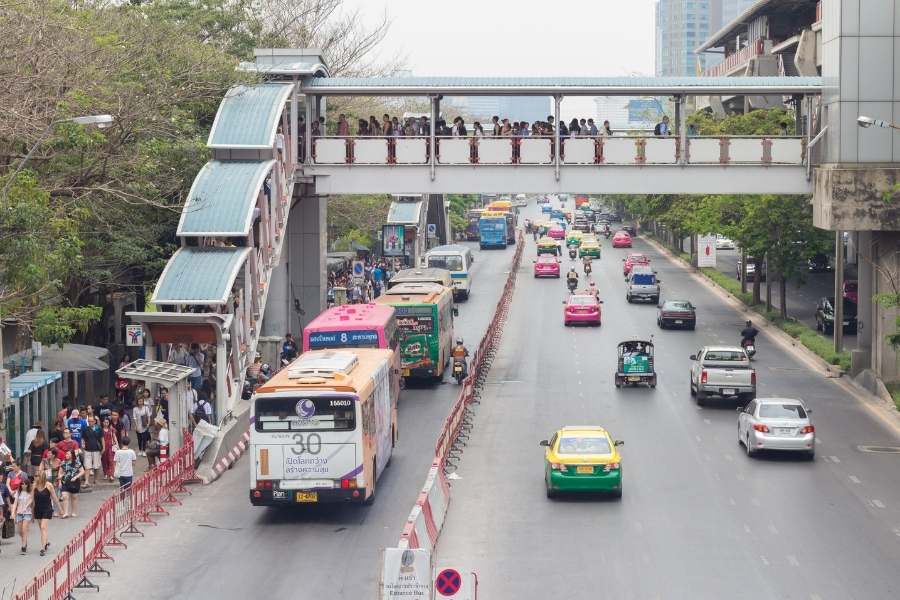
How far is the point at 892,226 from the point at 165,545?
92.6 ft

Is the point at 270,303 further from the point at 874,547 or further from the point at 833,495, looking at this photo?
the point at 874,547

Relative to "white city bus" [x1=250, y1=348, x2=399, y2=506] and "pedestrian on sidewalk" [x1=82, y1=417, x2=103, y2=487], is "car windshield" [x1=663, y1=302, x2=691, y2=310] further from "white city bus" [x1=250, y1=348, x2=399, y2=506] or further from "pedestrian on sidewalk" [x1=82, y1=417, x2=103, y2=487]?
"white city bus" [x1=250, y1=348, x2=399, y2=506]

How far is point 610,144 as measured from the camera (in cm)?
4869

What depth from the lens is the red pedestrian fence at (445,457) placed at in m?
24.5

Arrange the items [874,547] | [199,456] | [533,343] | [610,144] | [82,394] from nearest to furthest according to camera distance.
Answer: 1. [874,547]
2. [199,456]
3. [82,394]
4. [610,144]
5. [533,343]

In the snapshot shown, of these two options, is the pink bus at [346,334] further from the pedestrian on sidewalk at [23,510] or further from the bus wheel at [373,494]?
the pedestrian on sidewalk at [23,510]

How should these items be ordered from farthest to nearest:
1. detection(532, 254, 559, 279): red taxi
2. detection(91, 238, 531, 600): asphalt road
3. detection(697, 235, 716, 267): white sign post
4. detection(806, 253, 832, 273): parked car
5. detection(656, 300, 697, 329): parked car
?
detection(697, 235, 716, 267): white sign post, detection(532, 254, 559, 279): red taxi, detection(806, 253, 832, 273): parked car, detection(656, 300, 697, 329): parked car, detection(91, 238, 531, 600): asphalt road

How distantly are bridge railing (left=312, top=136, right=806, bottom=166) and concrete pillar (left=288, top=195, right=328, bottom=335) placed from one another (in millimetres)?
3611

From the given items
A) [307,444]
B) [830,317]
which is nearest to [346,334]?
[307,444]

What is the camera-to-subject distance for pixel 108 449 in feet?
108

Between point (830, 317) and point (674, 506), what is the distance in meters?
35.2

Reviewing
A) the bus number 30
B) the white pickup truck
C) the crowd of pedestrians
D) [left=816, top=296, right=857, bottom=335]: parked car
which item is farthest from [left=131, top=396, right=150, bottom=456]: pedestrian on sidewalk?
[left=816, top=296, right=857, bottom=335]: parked car

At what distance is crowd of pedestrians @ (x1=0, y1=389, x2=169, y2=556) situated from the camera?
26297 mm

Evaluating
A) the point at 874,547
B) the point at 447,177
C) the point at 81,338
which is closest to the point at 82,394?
the point at 81,338
